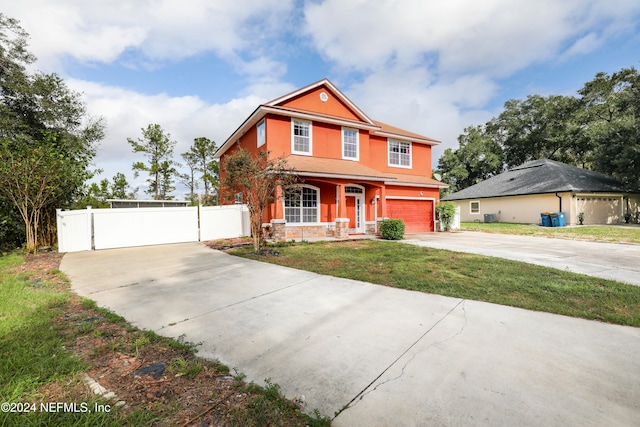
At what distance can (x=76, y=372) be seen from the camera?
2.56m

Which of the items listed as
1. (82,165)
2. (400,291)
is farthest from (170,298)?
(82,165)

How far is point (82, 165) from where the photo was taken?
1266cm

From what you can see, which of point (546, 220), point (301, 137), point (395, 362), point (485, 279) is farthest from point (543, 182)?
point (395, 362)

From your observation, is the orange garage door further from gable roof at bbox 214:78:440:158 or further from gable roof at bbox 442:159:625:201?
gable roof at bbox 442:159:625:201

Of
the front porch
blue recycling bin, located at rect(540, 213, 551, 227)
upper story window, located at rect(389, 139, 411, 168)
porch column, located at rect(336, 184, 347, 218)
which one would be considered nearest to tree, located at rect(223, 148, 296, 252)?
the front porch

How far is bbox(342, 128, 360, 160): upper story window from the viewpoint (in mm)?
15219

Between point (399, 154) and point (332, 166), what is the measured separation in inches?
253

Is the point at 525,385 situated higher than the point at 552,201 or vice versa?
the point at 552,201

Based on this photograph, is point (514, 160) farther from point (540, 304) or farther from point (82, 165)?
point (82, 165)

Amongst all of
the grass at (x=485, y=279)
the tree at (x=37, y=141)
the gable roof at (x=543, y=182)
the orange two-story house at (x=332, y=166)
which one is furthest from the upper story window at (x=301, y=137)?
the gable roof at (x=543, y=182)

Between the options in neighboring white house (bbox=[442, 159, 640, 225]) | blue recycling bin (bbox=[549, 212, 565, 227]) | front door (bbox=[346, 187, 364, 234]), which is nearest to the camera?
front door (bbox=[346, 187, 364, 234])

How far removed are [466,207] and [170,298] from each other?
2983cm

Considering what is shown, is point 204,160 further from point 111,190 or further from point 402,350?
point 402,350

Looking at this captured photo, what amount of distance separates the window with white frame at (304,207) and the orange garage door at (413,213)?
4.88 m
